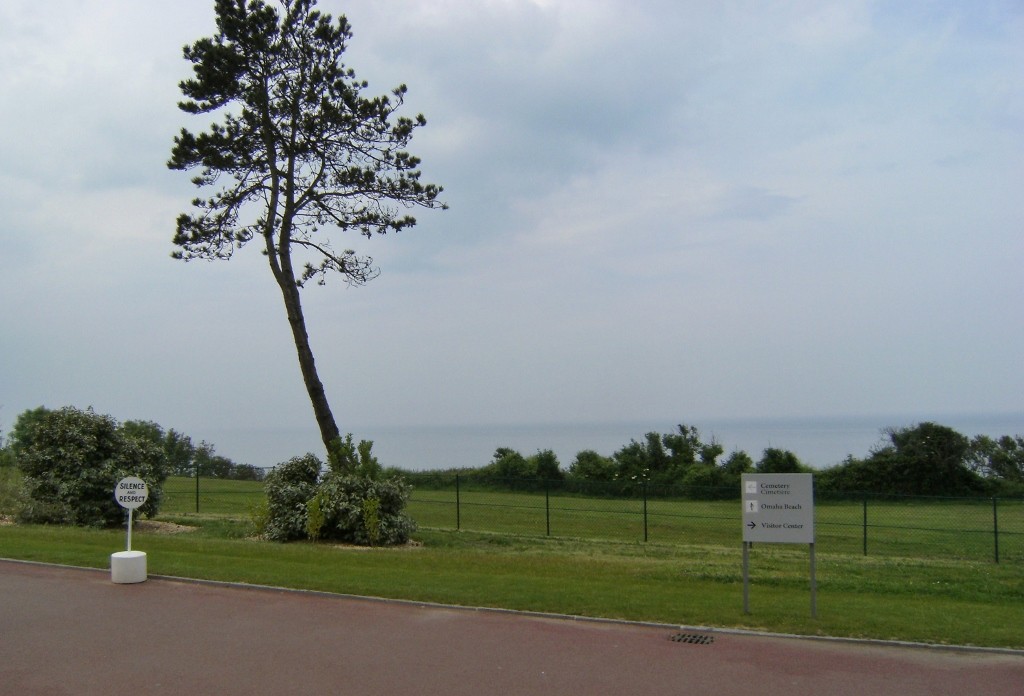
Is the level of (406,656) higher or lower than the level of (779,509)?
lower

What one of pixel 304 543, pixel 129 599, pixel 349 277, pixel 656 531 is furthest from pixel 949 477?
pixel 129 599

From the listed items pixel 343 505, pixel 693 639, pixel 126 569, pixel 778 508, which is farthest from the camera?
pixel 343 505

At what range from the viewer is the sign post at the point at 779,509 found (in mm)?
10422

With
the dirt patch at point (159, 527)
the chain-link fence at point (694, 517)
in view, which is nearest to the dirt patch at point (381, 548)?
the dirt patch at point (159, 527)

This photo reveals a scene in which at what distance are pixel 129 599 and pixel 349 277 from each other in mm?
14810

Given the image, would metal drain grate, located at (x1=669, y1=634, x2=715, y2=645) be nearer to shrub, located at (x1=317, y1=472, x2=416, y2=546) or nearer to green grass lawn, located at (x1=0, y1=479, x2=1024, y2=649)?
green grass lawn, located at (x1=0, y1=479, x2=1024, y2=649)

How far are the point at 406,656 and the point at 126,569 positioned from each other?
18.0 feet

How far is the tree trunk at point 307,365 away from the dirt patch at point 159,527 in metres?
3.90

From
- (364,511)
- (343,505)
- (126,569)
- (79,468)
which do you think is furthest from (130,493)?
(79,468)

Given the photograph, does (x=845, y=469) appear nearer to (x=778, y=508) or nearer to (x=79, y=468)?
(x=79, y=468)

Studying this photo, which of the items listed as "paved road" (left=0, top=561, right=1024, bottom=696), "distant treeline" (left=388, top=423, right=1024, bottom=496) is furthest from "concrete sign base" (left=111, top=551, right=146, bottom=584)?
"distant treeline" (left=388, top=423, right=1024, bottom=496)

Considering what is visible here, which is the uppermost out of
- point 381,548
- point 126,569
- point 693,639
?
point 126,569

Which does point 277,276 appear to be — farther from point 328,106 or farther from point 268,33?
point 268,33

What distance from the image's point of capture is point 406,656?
867 cm
